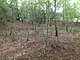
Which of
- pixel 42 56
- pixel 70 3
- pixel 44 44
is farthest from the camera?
pixel 70 3

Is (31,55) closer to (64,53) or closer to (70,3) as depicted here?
(64,53)

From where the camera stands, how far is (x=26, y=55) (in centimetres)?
1650

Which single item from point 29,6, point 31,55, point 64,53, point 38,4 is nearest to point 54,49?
point 64,53

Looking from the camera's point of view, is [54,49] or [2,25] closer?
[54,49]

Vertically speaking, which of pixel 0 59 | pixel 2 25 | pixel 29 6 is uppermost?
pixel 29 6

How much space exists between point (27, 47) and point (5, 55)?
2.52 m

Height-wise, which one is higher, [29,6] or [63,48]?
[29,6]

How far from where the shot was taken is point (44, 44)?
18.3m

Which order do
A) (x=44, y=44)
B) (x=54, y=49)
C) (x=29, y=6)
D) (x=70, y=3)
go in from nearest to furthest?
(x=54, y=49), (x=44, y=44), (x=29, y=6), (x=70, y=3)

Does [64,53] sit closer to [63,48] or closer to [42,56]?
[63,48]

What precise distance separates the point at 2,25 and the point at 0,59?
55.0 ft

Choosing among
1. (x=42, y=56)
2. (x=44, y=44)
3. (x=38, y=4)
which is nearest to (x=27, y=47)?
(x=44, y=44)

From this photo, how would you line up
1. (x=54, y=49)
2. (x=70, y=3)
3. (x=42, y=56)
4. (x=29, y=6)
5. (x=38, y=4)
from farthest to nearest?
(x=70, y=3), (x=38, y=4), (x=29, y=6), (x=54, y=49), (x=42, y=56)

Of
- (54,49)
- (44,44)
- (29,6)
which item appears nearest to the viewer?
(54,49)
